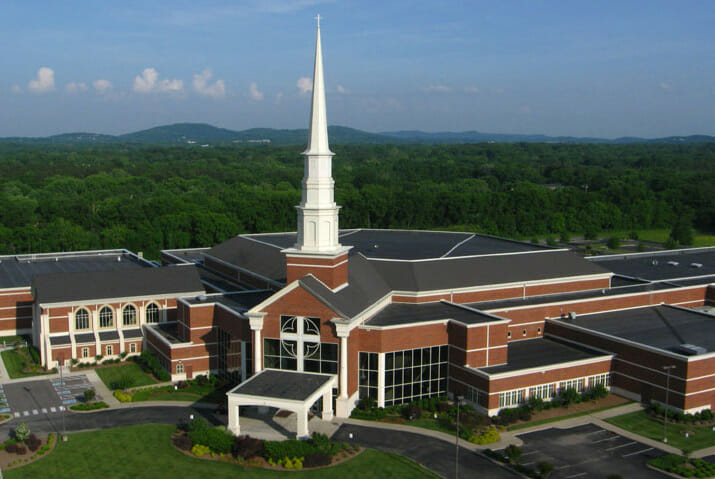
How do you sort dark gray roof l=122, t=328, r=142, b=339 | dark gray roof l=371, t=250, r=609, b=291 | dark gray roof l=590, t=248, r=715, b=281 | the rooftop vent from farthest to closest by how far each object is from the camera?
dark gray roof l=590, t=248, r=715, b=281, dark gray roof l=122, t=328, r=142, b=339, dark gray roof l=371, t=250, r=609, b=291, the rooftop vent

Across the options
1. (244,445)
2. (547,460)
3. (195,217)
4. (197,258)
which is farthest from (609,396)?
(195,217)

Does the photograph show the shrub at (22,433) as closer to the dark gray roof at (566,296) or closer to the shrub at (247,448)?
the shrub at (247,448)

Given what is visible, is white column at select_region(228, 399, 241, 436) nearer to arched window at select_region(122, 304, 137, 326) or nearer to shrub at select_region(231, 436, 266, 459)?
shrub at select_region(231, 436, 266, 459)

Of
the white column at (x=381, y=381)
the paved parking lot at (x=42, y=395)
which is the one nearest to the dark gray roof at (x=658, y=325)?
the white column at (x=381, y=381)

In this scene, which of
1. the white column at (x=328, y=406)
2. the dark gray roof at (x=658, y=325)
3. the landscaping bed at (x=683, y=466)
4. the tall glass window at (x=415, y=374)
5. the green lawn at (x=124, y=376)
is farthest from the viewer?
the green lawn at (x=124, y=376)

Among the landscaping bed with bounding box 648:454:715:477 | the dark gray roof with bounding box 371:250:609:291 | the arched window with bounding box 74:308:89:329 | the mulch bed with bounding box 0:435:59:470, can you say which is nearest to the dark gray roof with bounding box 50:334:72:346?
the arched window with bounding box 74:308:89:329
